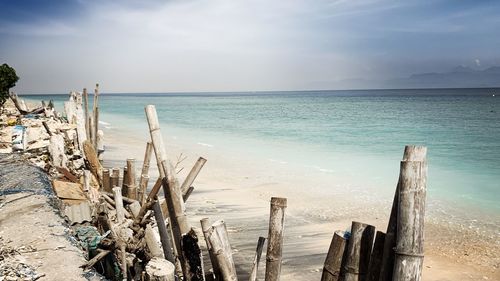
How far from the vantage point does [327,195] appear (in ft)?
45.6

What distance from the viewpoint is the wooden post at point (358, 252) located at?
3.49m

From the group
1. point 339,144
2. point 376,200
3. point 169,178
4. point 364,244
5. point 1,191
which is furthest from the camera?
point 339,144

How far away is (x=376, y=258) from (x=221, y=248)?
4.64 feet

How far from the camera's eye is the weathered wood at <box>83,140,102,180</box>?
10312 millimetres

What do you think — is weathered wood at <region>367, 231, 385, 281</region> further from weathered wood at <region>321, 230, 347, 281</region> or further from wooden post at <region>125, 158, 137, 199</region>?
wooden post at <region>125, 158, 137, 199</region>

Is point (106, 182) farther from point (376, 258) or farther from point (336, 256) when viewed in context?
point (376, 258)

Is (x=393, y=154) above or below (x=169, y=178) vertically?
below

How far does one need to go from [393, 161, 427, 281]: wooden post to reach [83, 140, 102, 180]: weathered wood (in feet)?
28.8

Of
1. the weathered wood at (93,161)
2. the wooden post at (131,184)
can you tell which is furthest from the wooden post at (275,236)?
the weathered wood at (93,161)

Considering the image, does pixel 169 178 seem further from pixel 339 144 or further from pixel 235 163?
pixel 339 144

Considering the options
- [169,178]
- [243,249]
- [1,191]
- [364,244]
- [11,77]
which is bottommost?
[243,249]

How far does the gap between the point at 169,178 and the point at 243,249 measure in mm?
4609

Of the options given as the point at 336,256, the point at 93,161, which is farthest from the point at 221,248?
the point at 93,161

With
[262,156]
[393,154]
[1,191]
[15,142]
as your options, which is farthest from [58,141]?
[393,154]
